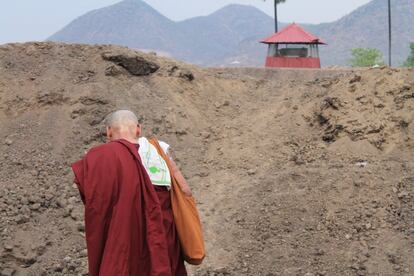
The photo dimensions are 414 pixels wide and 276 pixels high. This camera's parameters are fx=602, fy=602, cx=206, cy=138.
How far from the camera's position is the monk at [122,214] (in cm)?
346

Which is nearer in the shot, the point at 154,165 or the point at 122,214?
the point at 122,214

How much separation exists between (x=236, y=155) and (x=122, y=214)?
15.4 feet

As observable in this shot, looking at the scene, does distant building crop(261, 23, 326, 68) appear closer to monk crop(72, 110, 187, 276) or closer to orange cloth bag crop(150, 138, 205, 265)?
orange cloth bag crop(150, 138, 205, 265)

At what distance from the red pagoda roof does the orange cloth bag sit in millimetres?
19279

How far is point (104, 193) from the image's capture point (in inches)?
136

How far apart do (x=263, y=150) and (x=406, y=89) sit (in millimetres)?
2029

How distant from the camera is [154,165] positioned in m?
3.56

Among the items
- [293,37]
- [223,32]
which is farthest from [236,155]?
[223,32]

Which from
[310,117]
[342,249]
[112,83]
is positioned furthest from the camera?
[112,83]

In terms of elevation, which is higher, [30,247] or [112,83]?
[112,83]

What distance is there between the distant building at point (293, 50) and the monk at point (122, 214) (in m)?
18.4

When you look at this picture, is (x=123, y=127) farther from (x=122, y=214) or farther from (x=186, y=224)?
(x=186, y=224)

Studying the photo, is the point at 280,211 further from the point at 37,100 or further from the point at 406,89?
the point at 37,100

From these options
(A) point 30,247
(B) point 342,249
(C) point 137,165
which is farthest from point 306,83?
(C) point 137,165
